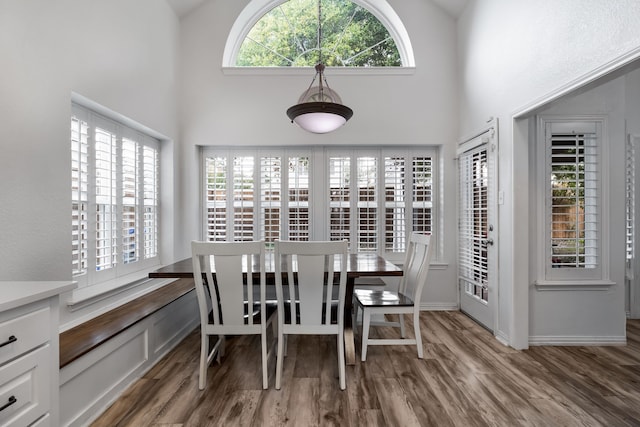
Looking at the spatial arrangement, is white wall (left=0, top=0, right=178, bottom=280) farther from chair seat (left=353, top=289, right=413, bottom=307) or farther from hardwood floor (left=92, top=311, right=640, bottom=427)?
chair seat (left=353, top=289, right=413, bottom=307)

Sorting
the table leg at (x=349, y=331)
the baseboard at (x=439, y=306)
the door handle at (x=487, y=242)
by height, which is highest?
the door handle at (x=487, y=242)

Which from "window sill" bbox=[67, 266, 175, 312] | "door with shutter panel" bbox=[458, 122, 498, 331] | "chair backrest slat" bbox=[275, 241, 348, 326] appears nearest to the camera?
"chair backrest slat" bbox=[275, 241, 348, 326]

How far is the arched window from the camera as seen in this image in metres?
4.07

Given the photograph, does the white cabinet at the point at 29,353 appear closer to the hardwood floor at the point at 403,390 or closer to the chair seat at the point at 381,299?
the hardwood floor at the point at 403,390

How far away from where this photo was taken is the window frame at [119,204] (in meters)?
2.53

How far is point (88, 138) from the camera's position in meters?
2.53

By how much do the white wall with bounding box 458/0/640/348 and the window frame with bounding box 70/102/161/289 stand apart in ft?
11.4

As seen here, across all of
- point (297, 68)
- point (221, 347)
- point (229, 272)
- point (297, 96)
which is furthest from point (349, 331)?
point (297, 68)

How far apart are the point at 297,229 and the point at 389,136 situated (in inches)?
64.5

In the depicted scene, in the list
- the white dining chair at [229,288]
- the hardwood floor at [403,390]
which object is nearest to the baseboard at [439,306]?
the hardwood floor at [403,390]

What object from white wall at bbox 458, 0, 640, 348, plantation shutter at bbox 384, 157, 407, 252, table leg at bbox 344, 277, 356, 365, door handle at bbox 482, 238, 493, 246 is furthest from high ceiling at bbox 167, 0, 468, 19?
table leg at bbox 344, 277, 356, 365

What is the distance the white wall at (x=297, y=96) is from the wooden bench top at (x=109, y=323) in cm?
100

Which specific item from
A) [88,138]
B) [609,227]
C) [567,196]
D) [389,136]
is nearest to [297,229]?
[389,136]

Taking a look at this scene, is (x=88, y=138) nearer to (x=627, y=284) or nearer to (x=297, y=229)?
(x=297, y=229)
